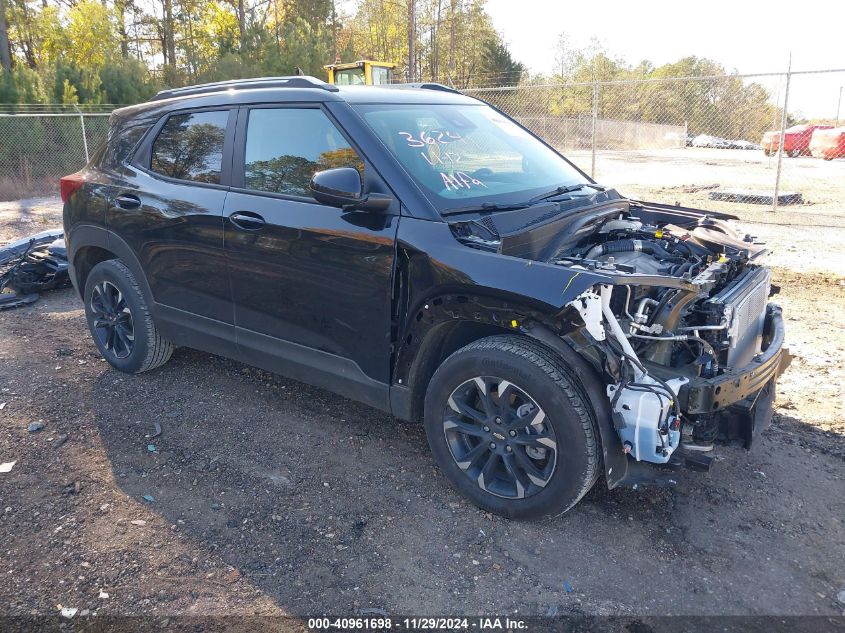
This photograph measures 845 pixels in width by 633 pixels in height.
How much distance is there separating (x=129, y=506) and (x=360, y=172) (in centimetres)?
205

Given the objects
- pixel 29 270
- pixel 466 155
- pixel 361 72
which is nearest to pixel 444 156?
pixel 466 155

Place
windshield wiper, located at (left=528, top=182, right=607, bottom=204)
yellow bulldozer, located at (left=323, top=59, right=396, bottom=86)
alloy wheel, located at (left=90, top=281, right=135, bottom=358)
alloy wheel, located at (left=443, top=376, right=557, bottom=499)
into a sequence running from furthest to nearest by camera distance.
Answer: yellow bulldozer, located at (left=323, top=59, right=396, bottom=86) → alloy wheel, located at (left=90, top=281, right=135, bottom=358) → windshield wiper, located at (left=528, top=182, right=607, bottom=204) → alloy wheel, located at (left=443, top=376, right=557, bottom=499)

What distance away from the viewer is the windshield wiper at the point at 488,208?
3340 mm

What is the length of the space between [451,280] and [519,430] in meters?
0.75

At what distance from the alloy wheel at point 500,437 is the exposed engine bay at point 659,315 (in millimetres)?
372

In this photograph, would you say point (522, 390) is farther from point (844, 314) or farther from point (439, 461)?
point (844, 314)

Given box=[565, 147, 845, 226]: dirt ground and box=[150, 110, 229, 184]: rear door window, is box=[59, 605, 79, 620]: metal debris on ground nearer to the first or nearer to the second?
box=[150, 110, 229, 184]: rear door window

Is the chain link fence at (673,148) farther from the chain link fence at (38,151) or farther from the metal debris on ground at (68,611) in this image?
the metal debris on ground at (68,611)

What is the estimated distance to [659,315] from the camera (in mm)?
2963

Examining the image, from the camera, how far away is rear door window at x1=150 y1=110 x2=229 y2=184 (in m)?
4.13

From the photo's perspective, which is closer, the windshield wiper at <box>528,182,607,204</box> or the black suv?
the black suv

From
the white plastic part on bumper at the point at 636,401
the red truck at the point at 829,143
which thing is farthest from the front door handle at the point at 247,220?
the red truck at the point at 829,143

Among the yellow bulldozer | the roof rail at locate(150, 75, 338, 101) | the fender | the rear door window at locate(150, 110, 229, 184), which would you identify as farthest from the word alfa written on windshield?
the yellow bulldozer

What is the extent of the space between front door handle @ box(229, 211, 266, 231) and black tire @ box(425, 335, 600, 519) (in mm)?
1374
